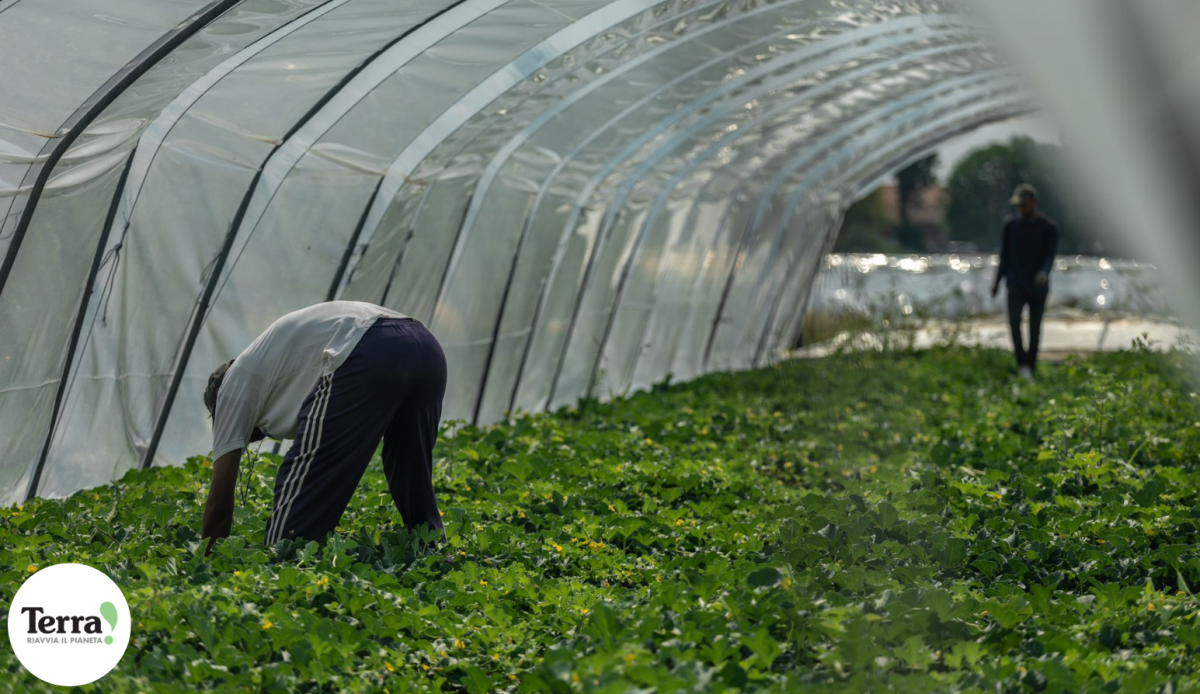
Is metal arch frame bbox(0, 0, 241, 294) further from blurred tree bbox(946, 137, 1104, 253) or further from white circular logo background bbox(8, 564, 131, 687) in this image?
blurred tree bbox(946, 137, 1104, 253)

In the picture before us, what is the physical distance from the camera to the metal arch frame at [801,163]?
11508 mm

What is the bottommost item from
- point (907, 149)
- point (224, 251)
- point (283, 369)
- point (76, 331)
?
point (76, 331)

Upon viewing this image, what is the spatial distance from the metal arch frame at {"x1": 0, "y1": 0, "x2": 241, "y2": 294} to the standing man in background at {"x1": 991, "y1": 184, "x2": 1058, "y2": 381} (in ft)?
27.5

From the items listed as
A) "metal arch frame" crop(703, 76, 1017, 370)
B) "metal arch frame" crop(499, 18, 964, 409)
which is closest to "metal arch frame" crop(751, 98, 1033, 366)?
"metal arch frame" crop(703, 76, 1017, 370)

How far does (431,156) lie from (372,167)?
434mm

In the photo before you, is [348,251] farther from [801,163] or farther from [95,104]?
[801,163]

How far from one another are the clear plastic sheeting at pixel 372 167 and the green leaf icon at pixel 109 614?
2.29 m

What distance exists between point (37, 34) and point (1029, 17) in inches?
144

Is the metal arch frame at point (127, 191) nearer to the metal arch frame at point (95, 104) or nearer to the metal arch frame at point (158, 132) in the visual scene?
the metal arch frame at point (158, 132)

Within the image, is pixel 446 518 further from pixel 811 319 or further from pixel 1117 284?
pixel 1117 284

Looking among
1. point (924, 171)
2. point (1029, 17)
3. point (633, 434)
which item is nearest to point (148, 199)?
point (633, 434)

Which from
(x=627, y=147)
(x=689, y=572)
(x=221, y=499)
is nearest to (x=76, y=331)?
(x=221, y=499)

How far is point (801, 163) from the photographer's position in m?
13.7

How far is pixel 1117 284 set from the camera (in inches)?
844
